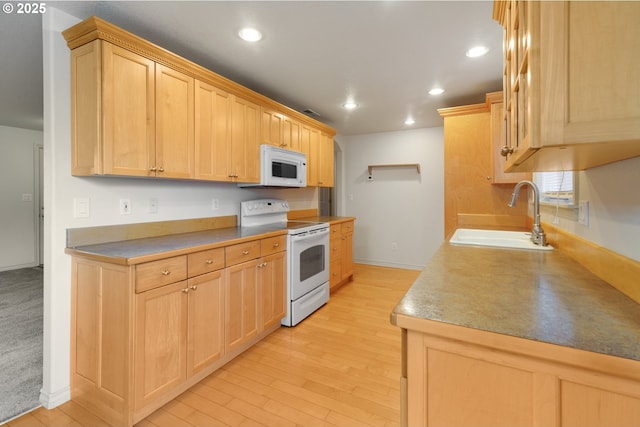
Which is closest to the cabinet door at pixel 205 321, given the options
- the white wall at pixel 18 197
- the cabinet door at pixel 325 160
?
the cabinet door at pixel 325 160

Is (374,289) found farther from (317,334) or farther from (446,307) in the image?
(446,307)

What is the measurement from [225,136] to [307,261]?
4.63 ft

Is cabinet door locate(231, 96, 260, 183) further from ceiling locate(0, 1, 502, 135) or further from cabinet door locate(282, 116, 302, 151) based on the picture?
cabinet door locate(282, 116, 302, 151)

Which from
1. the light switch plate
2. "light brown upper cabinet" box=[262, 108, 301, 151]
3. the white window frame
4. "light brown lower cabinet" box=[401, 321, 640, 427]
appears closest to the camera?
"light brown lower cabinet" box=[401, 321, 640, 427]

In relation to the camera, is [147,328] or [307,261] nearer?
[147,328]

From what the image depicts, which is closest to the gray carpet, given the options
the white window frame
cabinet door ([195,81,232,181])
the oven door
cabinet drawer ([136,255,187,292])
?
cabinet drawer ([136,255,187,292])

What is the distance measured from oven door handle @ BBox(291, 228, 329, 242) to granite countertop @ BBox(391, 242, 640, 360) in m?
1.61

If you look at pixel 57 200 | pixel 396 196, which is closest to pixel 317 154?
pixel 396 196

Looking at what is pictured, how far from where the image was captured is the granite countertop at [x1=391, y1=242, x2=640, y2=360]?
658 mm

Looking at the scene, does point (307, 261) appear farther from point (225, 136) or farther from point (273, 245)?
point (225, 136)

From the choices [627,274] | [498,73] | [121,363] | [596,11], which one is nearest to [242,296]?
[121,363]

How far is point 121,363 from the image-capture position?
1506 mm

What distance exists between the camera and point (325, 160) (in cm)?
416

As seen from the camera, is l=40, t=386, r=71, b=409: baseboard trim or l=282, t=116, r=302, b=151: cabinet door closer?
l=40, t=386, r=71, b=409: baseboard trim
